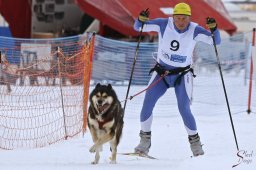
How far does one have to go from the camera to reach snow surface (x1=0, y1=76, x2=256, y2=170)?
5.58m

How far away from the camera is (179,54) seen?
21.9ft

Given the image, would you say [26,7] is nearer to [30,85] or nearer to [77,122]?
[30,85]

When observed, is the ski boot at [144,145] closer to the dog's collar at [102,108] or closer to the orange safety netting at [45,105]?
the dog's collar at [102,108]

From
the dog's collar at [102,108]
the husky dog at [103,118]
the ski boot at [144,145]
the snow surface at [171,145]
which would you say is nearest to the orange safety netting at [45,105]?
the snow surface at [171,145]

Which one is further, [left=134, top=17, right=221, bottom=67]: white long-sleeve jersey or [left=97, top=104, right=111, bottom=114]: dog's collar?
[left=134, top=17, right=221, bottom=67]: white long-sleeve jersey

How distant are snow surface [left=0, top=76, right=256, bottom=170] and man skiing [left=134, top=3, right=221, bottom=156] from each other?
59 centimetres

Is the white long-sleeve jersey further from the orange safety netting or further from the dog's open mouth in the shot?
the orange safety netting

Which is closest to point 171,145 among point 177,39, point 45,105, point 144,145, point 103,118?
point 144,145

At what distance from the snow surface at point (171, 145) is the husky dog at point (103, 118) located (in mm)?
232

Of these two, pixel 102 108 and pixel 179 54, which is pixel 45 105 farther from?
pixel 102 108

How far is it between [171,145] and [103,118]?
8.13 feet

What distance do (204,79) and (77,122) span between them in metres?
7.05

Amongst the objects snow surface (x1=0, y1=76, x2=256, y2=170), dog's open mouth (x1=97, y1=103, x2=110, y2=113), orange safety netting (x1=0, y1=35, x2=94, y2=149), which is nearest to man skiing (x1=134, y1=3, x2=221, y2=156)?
snow surface (x1=0, y1=76, x2=256, y2=170)

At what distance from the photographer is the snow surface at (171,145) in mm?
5578
